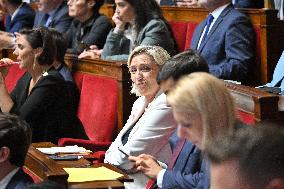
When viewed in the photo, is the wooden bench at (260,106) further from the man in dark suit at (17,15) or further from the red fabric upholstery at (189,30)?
the man in dark suit at (17,15)

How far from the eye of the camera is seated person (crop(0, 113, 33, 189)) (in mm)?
1805

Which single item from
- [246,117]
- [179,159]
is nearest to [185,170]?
[179,159]

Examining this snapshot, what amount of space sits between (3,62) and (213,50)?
101 cm

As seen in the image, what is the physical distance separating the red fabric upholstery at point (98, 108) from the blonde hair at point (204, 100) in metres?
1.45

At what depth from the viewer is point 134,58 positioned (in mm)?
2361

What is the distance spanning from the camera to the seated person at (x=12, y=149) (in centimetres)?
180

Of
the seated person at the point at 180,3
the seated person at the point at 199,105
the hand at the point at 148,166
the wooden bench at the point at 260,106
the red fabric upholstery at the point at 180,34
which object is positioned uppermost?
the seated person at the point at 199,105

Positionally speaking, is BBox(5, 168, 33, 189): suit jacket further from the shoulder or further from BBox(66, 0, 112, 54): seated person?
BBox(66, 0, 112, 54): seated person

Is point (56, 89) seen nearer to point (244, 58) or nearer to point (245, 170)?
point (244, 58)

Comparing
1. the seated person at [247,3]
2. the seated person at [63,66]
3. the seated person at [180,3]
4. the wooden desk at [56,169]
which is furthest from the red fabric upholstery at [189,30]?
the wooden desk at [56,169]

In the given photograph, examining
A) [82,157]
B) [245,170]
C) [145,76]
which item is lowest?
[82,157]

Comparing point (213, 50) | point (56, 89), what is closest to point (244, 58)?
point (213, 50)

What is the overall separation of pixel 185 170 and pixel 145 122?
374mm

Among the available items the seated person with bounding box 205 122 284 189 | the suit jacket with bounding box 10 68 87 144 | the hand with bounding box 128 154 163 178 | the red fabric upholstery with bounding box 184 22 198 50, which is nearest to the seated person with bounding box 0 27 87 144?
the suit jacket with bounding box 10 68 87 144
